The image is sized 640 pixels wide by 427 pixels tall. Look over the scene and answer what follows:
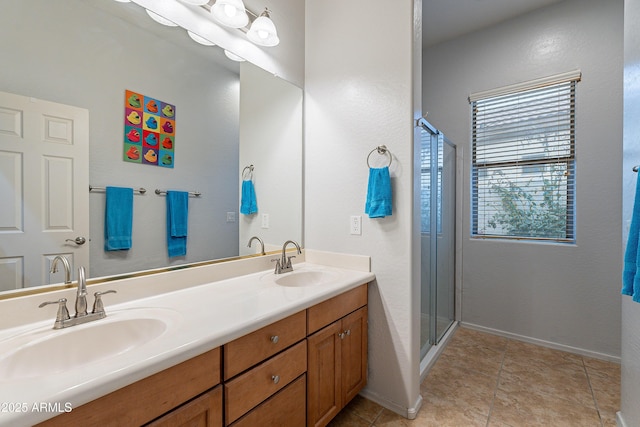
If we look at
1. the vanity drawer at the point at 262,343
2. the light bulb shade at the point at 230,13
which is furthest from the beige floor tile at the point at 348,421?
the light bulb shade at the point at 230,13

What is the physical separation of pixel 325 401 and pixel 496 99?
113 inches

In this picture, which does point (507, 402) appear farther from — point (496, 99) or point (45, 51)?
point (45, 51)

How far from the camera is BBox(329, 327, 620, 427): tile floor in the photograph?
65.2 inches

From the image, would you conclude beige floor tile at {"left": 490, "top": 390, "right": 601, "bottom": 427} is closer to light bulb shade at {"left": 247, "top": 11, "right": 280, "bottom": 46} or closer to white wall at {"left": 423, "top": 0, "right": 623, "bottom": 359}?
white wall at {"left": 423, "top": 0, "right": 623, "bottom": 359}

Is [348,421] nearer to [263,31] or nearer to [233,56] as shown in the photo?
[233,56]

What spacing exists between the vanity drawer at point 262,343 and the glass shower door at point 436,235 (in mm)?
1091

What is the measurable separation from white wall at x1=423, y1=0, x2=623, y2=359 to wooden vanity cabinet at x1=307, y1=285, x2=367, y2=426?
1696 millimetres

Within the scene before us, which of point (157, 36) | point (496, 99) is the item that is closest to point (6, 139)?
point (157, 36)

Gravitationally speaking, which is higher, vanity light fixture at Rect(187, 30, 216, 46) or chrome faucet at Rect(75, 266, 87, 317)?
vanity light fixture at Rect(187, 30, 216, 46)

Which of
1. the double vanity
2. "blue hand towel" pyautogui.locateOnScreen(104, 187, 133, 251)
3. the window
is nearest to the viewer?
the double vanity

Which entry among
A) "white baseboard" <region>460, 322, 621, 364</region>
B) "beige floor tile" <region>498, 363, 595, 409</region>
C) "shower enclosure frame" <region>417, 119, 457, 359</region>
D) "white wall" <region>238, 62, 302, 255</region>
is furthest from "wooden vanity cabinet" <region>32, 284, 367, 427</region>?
"white baseboard" <region>460, 322, 621, 364</region>

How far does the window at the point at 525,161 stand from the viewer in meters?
2.43

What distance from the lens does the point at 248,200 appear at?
182cm

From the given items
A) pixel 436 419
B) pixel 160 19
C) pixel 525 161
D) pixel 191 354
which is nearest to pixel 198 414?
pixel 191 354
